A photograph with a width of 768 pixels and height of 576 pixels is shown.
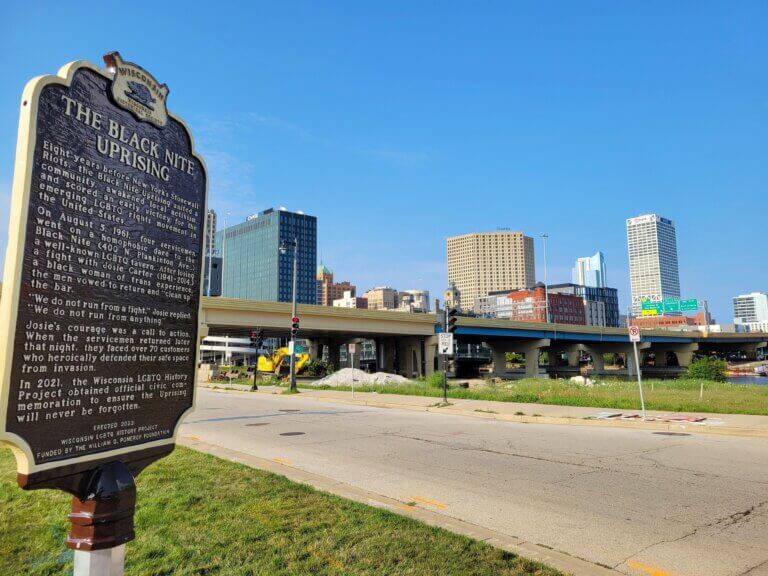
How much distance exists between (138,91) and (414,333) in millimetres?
59073

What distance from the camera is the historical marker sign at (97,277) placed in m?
3.35

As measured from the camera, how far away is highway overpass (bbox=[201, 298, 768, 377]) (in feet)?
168

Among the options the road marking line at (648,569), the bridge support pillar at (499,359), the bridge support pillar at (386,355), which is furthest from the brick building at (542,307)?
the road marking line at (648,569)

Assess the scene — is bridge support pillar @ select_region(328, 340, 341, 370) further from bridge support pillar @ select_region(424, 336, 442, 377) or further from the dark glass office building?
the dark glass office building

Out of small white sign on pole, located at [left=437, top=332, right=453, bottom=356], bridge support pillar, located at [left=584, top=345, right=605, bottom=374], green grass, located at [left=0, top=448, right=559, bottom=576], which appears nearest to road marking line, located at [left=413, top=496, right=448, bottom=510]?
green grass, located at [left=0, top=448, right=559, bottom=576]

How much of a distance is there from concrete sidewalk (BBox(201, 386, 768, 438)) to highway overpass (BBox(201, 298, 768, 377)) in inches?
844

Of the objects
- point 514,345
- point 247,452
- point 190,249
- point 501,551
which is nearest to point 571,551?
point 501,551

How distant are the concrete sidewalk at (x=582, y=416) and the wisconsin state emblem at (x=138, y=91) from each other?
49.2 ft

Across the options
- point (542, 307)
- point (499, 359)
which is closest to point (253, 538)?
point (499, 359)

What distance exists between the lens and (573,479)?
883 centimetres

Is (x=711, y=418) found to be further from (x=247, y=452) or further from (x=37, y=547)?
(x=37, y=547)

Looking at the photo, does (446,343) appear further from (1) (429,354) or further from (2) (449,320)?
(1) (429,354)

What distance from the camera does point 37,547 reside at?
5285 mm

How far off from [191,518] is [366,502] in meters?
2.20
